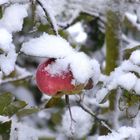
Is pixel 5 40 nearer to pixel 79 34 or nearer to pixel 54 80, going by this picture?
pixel 54 80

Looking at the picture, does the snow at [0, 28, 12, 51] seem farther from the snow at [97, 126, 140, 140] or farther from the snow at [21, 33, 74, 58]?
the snow at [97, 126, 140, 140]

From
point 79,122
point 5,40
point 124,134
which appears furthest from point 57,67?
point 79,122

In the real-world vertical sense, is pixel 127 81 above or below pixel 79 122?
above

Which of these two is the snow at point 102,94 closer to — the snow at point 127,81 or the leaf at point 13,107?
the snow at point 127,81

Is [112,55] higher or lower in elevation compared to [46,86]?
lower

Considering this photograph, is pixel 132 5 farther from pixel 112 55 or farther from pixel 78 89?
pixel 78 89

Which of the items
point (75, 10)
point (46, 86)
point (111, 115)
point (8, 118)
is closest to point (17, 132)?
point (8, 118)

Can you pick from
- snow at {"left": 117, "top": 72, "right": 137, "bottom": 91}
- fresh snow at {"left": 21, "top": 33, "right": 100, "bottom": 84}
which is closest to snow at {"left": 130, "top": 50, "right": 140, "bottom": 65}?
snow at {"left": 117, "top": 72, "right": 137, "bottom": 91}
